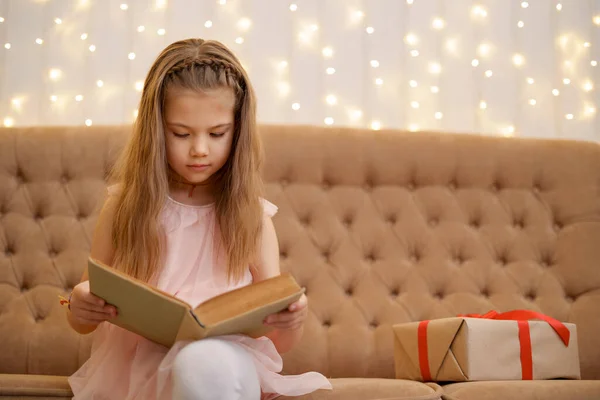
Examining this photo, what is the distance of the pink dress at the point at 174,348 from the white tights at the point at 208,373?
0.30 feet

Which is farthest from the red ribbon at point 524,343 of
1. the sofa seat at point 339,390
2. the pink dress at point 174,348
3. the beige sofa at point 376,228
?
the pink dress at point 174,348

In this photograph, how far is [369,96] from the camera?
2.73 meters

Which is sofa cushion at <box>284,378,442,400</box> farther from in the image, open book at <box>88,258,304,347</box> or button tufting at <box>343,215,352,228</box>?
button tufting at <box>343,215,352,228</box>

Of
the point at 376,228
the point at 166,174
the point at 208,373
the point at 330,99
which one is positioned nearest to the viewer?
the point at 208,373

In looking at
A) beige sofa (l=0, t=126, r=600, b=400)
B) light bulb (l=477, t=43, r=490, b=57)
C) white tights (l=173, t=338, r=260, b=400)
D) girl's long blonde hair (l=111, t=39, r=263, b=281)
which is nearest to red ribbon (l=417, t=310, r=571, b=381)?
beige sofa (l=0, t=126, r=600, b=400)

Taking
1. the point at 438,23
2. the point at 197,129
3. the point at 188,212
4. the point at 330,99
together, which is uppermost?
the point at 438,23

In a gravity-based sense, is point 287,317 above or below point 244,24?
below

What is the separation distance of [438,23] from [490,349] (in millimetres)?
1578

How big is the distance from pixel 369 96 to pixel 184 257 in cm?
143

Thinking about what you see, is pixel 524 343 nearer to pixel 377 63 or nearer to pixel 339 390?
pixel 339 390

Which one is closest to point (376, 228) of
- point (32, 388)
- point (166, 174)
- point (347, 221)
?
point (347, 221)

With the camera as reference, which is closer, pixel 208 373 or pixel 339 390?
pixel 208 373

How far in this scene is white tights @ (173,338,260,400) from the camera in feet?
3.36

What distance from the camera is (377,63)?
274cm
